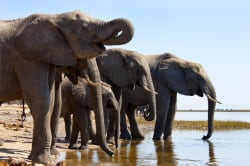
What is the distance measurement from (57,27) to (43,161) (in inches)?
94.6

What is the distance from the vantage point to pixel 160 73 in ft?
69.4

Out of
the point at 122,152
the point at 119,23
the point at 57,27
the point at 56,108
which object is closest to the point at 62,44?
the point at 57,27

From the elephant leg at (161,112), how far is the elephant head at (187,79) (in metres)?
0.54

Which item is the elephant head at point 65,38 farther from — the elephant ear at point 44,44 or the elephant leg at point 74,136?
the elephant leg at point 74,136

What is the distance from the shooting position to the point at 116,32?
897 cm

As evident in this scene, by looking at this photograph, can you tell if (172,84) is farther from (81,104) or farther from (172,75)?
(81,104)

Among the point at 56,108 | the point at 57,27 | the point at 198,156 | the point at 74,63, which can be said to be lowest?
the point at 198,156

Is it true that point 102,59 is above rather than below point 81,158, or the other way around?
above

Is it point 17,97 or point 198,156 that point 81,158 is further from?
point 198,156

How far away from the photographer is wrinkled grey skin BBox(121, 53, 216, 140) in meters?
21.0

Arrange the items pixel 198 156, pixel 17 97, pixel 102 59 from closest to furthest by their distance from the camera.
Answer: pixel 17 97 → pixel 198 156 → pixel 102 59

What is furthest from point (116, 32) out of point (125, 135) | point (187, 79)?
point (187, 79)

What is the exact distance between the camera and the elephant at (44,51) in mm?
9055

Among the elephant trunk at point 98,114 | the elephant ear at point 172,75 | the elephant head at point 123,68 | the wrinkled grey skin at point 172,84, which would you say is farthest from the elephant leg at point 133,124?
the elephant trunk at point 98,114
